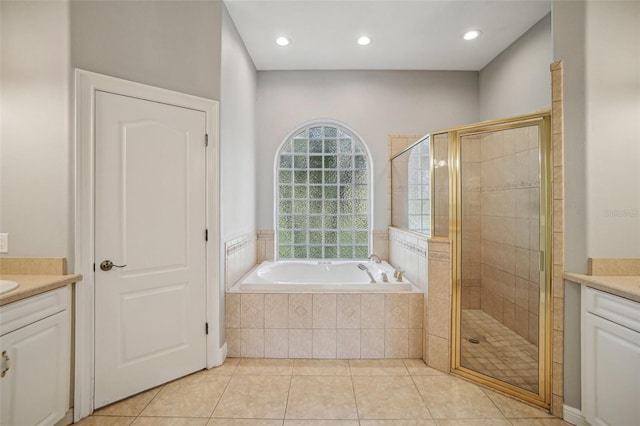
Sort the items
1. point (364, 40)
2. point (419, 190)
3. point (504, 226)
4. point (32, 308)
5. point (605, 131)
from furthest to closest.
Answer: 1. point (364, 40)
2. point (419, 190)
3. point (504, 226)
4. point (605, 131)
5. point (32, 308)

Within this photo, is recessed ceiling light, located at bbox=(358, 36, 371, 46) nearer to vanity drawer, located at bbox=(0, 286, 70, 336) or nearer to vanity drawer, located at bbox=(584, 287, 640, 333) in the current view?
vanity drawer, located at bbox=(584, 287, 640, 333)

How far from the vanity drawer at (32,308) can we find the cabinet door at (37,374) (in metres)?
0.03

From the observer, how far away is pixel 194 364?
2123mm

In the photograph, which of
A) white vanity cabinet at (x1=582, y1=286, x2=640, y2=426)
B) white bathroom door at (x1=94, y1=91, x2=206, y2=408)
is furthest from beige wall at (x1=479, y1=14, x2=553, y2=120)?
white bathroom door at (x1=94, y1=91, x2=206, y2=408)

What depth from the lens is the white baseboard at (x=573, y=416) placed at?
1.62m

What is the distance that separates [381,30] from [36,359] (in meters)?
3.41

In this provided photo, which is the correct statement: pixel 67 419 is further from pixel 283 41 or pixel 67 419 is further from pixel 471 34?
pixel 471 34

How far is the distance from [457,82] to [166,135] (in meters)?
3.30

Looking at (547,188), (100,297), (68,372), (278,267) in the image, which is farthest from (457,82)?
(68,372)

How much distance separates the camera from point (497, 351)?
2094 mm

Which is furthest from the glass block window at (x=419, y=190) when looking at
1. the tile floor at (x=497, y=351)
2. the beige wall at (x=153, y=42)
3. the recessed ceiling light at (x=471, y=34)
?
the beige wall at (x=153, y=42)

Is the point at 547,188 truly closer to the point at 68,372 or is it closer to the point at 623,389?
the point at 623,389

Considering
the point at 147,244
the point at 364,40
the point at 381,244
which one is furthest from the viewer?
the point at 381,244

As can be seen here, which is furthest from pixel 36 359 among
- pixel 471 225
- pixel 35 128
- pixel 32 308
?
pixel 471 225
